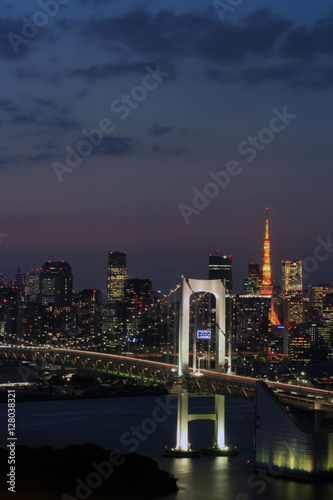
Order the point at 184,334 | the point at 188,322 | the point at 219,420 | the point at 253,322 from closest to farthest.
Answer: the point at 219,420 < the point at 184,334 < the point at 188,322 < the point at 253,322

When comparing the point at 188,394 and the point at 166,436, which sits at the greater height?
the point at 188,394

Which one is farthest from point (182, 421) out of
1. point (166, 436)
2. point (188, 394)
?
point (166, 436)

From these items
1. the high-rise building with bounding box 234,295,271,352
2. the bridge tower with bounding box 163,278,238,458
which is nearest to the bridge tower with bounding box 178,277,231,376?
the bridge tower with bounding box 163,278,238,458

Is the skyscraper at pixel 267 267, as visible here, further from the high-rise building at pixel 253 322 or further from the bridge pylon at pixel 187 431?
the bridge pylon at pixel 187 431

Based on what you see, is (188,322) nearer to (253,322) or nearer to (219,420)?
(219,420)

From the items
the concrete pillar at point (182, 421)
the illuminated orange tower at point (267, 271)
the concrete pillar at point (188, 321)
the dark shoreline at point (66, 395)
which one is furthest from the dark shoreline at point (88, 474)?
the illuminated orange tower at point (267, 271)

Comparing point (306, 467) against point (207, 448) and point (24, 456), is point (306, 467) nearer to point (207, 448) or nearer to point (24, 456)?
point (207, 448)
